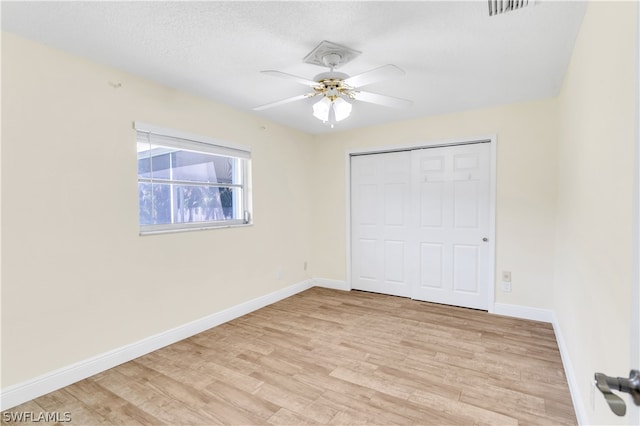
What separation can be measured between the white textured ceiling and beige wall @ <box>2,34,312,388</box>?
23 centimetres

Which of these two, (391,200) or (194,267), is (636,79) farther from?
(391,200)

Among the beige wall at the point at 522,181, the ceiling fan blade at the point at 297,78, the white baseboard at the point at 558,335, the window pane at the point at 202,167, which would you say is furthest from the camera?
the beige wall at the point at 522,181

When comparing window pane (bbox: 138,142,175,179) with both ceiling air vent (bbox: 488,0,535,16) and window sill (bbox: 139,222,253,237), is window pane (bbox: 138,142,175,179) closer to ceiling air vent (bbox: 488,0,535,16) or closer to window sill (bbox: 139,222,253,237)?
window sill (bbox: 139,222,253,237)

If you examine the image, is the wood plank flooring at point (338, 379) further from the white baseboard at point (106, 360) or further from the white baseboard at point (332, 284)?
Answer: the white baseboard at point (332, 284)

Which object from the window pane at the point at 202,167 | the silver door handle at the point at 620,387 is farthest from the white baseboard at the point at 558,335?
the window pane at the point at 202,167

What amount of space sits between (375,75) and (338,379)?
213 cm

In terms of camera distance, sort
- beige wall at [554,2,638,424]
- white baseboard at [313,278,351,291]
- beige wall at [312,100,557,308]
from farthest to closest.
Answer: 1. white baseboard at [313,278,351,291]
2. beige wall at [312,100,557,308]
3. beige wall at [554,2,638,424]

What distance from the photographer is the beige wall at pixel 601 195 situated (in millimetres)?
1039

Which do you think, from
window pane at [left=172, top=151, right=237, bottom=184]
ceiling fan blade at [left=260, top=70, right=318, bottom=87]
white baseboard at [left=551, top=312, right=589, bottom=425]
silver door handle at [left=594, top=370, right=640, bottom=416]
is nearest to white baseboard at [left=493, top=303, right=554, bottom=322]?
white baseboard at [left=551, top=312, right=589, bottom=425]

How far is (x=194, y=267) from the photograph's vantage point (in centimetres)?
318

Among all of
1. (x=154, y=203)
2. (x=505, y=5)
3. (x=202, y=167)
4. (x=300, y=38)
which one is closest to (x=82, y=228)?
(x=154, y=203)

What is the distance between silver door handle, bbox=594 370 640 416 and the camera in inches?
24.2

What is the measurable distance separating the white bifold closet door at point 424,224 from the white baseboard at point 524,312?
0.52 feet

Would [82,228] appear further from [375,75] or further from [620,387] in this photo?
[620,387]
